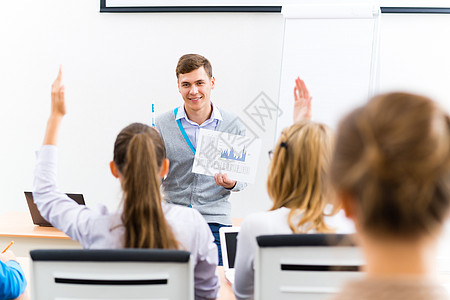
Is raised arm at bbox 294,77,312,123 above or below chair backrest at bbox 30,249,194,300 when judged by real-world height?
above

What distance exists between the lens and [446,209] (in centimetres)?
67

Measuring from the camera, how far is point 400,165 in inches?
24.9

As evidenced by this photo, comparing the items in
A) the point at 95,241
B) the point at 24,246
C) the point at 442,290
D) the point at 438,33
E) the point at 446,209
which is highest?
the point at 438,33

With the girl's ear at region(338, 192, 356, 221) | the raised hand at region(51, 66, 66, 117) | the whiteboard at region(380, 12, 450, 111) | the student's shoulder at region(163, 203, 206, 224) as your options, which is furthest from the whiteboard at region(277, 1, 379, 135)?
the girl's ear at region(338, 192, 356, 221)

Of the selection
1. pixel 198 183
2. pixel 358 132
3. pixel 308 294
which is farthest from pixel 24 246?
pixel 358 132

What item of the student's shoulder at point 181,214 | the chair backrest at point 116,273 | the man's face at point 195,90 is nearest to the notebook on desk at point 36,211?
the man's face at point 195,90

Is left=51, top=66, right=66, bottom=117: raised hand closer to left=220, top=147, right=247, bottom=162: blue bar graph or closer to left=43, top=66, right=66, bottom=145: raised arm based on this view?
left=43, top=66, right=66, bottom=145: raised arm

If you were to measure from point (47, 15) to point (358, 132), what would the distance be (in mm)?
3758

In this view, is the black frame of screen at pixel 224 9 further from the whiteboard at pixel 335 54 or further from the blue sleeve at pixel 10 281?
the blue sleeve at pixel 10 281

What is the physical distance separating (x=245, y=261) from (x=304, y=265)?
248mm

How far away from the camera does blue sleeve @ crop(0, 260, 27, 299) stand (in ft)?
5.59

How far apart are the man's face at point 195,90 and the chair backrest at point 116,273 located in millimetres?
1633

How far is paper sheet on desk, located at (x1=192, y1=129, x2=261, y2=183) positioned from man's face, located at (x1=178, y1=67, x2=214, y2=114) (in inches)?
8.0

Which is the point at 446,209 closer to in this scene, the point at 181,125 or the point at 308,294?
the point at 308,294
